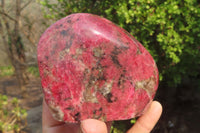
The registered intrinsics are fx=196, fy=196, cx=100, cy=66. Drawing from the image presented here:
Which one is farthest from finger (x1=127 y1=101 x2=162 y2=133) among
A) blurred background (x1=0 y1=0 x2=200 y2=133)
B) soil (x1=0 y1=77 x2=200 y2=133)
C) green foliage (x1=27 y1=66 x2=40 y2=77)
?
green foliage (x1=27 y1=66 x2=40 y2=77)

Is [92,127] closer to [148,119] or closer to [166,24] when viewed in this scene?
[148,119]

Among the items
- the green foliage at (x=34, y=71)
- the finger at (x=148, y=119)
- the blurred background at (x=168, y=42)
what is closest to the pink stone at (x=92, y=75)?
the finger at (x=148, y=119)

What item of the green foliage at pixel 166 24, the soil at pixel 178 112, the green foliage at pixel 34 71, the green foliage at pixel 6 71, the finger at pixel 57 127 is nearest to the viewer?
the finger at pixel 57 127

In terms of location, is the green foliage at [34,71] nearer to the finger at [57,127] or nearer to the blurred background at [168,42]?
the blurred background at [168,42]

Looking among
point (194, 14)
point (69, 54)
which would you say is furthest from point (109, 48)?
point (194, 14)

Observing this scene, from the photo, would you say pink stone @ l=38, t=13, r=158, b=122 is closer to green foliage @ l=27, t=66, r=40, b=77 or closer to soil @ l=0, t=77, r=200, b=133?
soil @ l=0, t=77, r=200, b=133

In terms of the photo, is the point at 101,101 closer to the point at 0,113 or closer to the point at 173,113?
the point at 173,113
